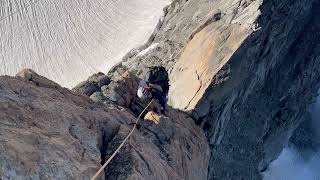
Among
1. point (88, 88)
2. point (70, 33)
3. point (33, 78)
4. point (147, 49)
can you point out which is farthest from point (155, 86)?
point (70, 33)

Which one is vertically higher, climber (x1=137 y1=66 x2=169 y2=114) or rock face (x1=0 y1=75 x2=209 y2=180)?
climber (x1=137 y1=66 x2=169 y2=114)

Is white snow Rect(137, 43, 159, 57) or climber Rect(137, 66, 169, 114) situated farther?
white snow Rect(137, 43, 159, 57)

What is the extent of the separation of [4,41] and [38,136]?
26.6 meters

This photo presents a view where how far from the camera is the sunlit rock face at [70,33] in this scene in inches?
1383

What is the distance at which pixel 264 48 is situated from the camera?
82.0 ft

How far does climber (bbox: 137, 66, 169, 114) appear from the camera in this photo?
18.3m

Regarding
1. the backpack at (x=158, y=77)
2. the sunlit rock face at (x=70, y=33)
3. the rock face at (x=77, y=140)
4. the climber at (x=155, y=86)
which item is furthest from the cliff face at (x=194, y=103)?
the sunlit rock face at (x=70, y=33)

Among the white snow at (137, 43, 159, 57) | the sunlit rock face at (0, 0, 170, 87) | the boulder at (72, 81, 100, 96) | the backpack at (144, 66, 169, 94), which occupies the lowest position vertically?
the backpack at (144, 66, 169, 94)

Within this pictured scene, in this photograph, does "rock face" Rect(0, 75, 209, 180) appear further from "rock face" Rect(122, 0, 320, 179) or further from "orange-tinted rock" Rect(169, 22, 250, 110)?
"rock face" Rect(122, 0, 320, 179)

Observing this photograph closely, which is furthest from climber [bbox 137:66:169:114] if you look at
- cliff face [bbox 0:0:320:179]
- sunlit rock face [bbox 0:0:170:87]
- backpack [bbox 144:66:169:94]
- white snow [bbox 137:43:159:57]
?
sunlit rock face [bbox 0:0:170:87]

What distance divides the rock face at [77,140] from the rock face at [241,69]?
348cm

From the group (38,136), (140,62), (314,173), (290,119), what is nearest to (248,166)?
(290,119)

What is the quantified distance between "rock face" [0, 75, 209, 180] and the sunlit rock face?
16506 mm

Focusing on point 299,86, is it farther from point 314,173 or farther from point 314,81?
point 314,173
